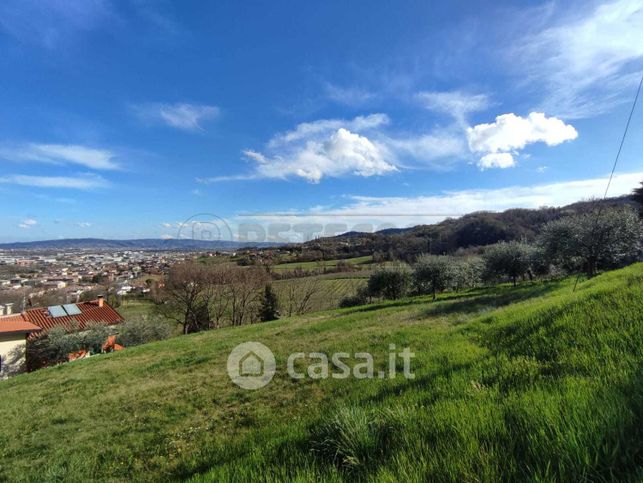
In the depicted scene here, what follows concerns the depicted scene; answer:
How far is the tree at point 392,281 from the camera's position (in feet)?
127

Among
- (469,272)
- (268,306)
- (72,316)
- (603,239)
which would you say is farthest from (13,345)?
(469,272)

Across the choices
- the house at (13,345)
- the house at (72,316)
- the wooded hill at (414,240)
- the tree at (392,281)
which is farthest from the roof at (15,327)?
the wooded hill at (414,240)

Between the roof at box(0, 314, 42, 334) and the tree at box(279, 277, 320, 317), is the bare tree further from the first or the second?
the roof at box(0, 314, 42, 334)

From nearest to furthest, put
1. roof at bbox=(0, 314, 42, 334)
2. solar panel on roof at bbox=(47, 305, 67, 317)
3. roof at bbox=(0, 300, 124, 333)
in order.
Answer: roof at bbox=(0, 314, 42, 334) → roof at bbox=(0, 300, 124, 333) → solar panel on roof at bbox=(47, 305, 67, 317)

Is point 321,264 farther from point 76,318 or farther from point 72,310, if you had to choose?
point 76,318

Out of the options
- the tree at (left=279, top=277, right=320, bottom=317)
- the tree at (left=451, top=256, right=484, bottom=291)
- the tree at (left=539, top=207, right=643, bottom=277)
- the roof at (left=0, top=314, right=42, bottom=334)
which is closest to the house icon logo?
the tree at (left=539, top=207, right=643, bottom=277)

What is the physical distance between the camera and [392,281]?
39.0 meters

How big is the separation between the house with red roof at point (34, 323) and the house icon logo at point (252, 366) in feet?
85.1

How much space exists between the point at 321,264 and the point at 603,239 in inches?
2028

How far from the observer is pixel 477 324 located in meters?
8.00

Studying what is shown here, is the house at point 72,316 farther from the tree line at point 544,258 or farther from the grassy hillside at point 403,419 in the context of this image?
the tree line at point 544,258

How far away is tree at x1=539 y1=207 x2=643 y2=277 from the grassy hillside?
19245 mm

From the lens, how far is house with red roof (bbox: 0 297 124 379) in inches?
965

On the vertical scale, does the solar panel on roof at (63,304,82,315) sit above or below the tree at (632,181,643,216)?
below
